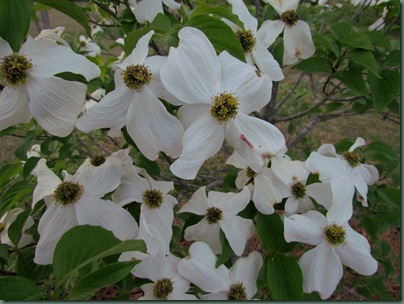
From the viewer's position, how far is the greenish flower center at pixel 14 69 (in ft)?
1.74

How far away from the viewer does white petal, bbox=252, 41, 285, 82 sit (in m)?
0.71

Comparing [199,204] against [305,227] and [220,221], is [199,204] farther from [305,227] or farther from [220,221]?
[305,227]

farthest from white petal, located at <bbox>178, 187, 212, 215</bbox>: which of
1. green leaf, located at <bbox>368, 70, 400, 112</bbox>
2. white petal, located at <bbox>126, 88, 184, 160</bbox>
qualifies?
green leaf, located at <bbox>368, 70, 400, 112</bbox>

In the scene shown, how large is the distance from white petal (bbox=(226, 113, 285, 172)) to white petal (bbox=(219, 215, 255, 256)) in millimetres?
179

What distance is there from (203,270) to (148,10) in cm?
47

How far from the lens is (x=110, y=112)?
58cm

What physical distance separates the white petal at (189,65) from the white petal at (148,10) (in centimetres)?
21

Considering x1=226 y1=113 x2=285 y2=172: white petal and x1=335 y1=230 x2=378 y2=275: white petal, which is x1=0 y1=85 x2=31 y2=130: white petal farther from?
x1=335 y1=230 x2=378 y2=275: white petal

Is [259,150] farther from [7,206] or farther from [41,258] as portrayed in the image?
[7,206]

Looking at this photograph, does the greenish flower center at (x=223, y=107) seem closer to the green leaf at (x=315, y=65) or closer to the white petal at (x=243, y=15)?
the white petal at (x=243, y=15)

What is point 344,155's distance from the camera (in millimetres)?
871

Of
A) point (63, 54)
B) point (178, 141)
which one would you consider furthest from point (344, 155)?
point (63, 54)

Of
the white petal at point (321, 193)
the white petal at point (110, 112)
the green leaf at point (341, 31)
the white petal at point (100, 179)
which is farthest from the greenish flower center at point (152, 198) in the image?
the green leaf at point (341, 31)

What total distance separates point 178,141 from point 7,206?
38cm
